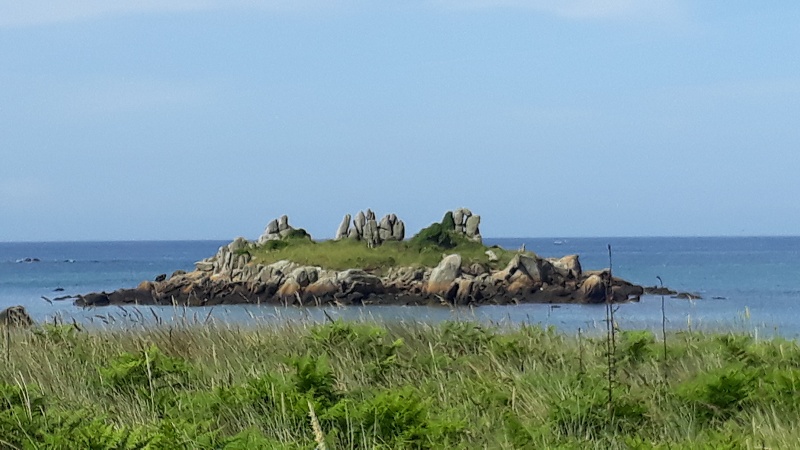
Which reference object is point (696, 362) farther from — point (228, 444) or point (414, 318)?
point (228, 444)

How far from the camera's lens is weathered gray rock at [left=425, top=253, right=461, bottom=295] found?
148 ft

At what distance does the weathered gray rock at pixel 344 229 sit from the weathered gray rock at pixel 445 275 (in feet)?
33.6

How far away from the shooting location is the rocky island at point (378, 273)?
149 ft

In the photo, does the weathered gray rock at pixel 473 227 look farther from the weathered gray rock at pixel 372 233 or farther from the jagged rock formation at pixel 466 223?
the weathered gray rock at pixel 372 233

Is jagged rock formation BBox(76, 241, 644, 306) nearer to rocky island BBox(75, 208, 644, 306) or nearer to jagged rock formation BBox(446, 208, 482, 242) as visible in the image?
rocky island BBox(75, 208, 644, 306)

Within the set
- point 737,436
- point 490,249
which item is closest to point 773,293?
point 490,249

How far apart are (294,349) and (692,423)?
356 cm

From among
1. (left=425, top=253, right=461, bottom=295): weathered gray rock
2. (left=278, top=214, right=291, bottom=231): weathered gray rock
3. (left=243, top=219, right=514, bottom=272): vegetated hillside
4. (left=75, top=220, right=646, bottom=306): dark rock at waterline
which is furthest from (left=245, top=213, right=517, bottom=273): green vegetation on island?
(left=425, top=253, right=461, bottom=295): weathered gray rock

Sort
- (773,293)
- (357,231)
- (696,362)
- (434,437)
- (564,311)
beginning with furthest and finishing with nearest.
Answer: (357,231) < (773,293) < (564,311) < (696,362) < (434,437)

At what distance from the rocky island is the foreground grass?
112 feet

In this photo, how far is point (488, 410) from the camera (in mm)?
5645

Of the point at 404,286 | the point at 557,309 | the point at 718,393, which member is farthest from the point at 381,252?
the point at 718,393

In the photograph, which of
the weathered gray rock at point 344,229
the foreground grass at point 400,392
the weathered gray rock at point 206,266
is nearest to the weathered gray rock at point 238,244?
the weathered gray rock at point 206,266

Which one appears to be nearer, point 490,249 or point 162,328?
point 162,328
